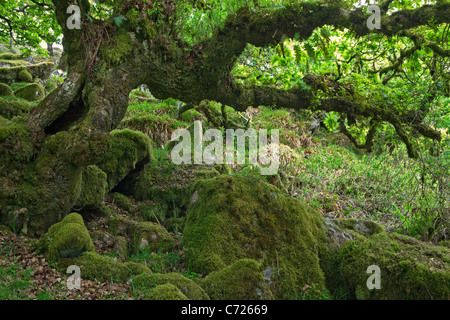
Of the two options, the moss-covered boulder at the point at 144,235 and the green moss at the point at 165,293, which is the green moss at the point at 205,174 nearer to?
the moss-covered boulder at the point at 144,235

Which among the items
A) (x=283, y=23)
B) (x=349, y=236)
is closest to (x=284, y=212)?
(x=349, y=236)

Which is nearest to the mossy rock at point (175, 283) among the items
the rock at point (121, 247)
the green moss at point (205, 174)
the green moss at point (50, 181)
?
the rock at point (121, 247)

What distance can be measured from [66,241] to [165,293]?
175 cm

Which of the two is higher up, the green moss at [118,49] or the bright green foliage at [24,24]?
the bright green foliage at [24,24]

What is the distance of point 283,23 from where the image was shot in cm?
605

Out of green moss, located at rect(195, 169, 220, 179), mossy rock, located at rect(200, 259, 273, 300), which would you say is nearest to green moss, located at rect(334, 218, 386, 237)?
mossy rock, located at rect(200, 259, 273, 300)

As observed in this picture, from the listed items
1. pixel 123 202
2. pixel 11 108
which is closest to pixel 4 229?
pixel 123 202

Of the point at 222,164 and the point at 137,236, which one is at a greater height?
the point at 222,164

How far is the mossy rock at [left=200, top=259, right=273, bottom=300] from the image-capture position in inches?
173

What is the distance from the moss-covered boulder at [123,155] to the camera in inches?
→ 310

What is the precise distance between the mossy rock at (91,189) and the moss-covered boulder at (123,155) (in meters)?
0.46

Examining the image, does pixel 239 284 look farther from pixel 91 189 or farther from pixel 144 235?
pixel 91 189
